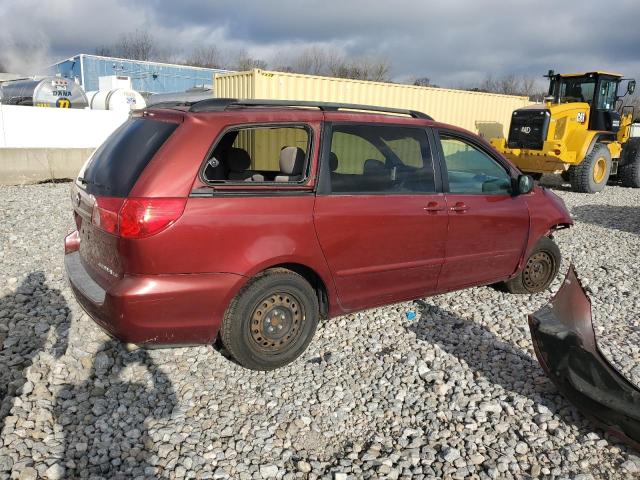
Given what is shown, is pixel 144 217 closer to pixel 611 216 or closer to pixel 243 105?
pixel 243 105

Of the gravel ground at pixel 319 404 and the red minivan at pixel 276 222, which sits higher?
the red minivan at pixel 276 222

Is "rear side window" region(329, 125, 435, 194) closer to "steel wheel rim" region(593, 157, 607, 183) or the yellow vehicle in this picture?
the yellow vehicle

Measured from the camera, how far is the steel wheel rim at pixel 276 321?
337cm

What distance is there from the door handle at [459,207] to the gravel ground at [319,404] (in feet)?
3.28

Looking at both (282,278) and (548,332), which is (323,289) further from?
(548,332)

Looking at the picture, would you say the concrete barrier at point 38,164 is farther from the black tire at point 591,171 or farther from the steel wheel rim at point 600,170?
the steel wheel rim at point 600,170

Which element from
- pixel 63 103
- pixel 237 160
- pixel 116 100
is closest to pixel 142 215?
pixel 237 160

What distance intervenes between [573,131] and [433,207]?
10.6 meters

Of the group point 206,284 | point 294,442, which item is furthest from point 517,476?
point 206,284

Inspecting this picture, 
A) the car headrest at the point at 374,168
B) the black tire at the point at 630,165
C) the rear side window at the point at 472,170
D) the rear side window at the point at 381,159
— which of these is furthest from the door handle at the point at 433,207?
the black tire at the point at 630,165

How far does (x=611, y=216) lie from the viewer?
32.8 ft

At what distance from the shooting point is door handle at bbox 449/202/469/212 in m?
4.07

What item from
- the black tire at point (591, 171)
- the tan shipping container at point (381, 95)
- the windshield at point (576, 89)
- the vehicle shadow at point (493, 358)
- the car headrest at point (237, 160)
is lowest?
the vehicle shadow at point (493, 358)

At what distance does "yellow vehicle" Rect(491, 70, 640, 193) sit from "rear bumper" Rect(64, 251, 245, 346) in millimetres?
11479
